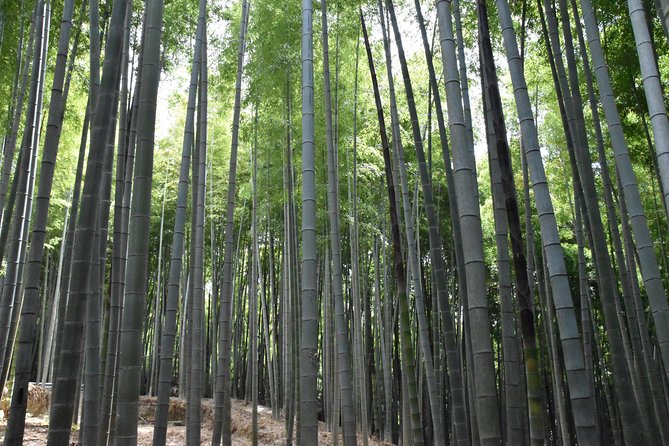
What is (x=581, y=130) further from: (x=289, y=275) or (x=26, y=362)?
(x=289, y=275)

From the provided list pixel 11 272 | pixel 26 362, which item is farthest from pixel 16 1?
pixel 26 362

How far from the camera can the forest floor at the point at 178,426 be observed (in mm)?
7254

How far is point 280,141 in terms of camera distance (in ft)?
22.8

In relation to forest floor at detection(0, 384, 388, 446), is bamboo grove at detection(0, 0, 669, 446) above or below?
above

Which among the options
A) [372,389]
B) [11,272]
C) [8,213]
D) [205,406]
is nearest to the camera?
[11,272]

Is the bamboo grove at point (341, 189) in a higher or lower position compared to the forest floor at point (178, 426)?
higher

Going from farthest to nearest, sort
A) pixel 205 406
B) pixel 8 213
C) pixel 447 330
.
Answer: pixel 205 406 → pixel 8 213 → pixel 447 330

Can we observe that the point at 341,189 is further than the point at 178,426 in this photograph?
No

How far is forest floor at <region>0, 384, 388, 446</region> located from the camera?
7254 millimetres

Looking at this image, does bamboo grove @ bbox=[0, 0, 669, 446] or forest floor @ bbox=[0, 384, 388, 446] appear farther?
forest floor @ bbox=[0, 384, 388, 446]

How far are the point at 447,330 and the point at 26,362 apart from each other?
7.17 ft

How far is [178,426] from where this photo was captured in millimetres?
9570

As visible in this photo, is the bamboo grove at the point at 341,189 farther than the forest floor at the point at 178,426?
No

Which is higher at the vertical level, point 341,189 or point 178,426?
point 341,189
